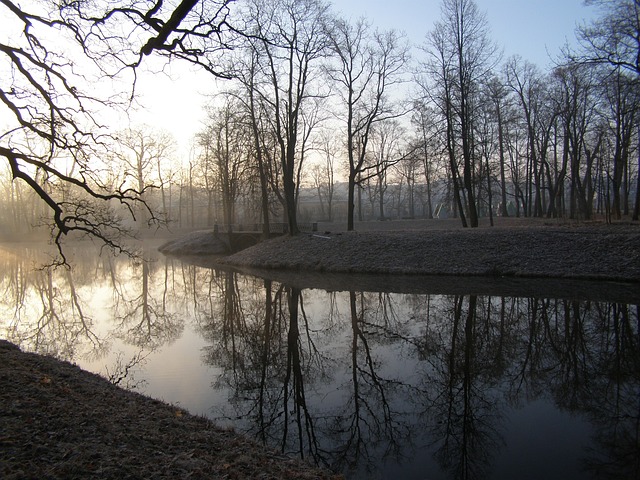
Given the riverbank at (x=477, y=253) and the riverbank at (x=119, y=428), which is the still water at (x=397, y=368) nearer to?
the riverbank at (x=119, y=428)

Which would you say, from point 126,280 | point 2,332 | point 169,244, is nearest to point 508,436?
point 2,332

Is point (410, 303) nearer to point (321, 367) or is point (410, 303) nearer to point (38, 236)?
point (321, 367)

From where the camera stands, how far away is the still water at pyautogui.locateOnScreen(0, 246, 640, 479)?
5.72m

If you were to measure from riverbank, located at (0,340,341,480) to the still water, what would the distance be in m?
0.89

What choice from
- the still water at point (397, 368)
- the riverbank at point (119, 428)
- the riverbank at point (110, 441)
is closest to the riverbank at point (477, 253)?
the riverbank at point (119, 428)

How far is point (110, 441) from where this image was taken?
191 inches

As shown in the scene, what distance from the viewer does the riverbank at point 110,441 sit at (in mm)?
4184

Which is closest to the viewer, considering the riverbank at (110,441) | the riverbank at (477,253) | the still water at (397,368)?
the riverbank at (110,441)

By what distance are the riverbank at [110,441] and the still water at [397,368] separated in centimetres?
89

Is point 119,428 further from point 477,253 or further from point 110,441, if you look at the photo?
point 477,253

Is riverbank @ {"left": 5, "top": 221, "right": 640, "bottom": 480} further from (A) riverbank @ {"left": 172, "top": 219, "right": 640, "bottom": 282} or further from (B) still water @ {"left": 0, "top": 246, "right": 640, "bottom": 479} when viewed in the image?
(B) still water @ {"left": 0, "top": 246, "right": 640, "bottom": 479}

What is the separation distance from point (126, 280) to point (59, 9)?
21.3 metres

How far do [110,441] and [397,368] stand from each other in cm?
551

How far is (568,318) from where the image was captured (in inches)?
478
